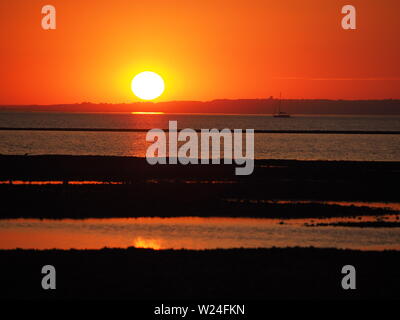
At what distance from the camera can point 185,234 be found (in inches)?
1160

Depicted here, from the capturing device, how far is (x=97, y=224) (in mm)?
31828
